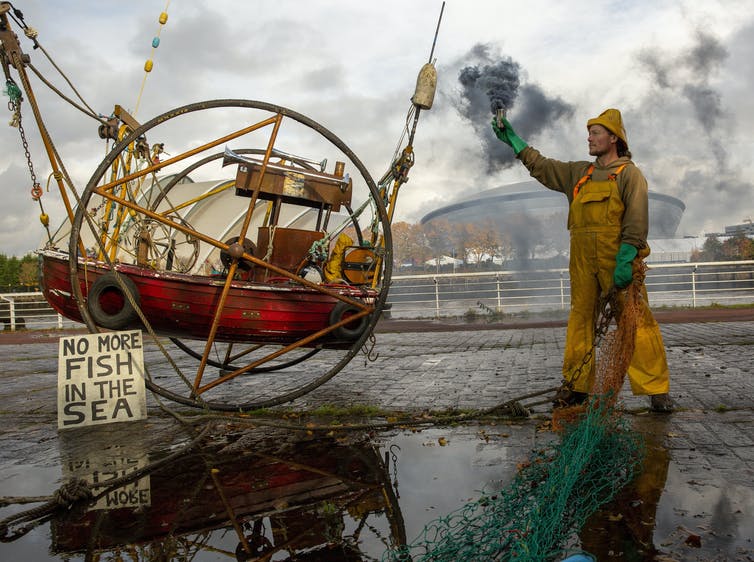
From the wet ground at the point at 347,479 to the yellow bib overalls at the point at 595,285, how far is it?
1.11 feet

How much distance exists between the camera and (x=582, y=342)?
4691 millimetres

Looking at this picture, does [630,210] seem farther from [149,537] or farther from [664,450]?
[149,537]

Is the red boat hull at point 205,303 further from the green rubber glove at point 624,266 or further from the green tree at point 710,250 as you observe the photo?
the green tree at point 710,250

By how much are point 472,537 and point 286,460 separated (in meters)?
1.78

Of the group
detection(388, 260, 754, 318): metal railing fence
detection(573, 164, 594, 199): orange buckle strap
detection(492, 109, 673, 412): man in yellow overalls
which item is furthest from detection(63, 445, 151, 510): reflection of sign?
detection(388, 260, 754, 318): metal railing fence

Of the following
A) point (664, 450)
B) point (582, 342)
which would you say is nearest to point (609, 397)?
point (664, 450)

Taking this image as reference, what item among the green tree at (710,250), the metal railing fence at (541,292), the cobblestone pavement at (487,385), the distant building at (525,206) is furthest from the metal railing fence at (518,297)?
the distant building at (525,206)

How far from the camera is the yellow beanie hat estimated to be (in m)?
4.70

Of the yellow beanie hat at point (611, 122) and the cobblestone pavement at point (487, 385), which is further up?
the yellow beanie hat at point (611, 122)

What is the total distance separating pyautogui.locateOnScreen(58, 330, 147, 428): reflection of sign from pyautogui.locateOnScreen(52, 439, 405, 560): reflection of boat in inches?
51.3

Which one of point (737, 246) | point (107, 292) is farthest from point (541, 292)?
point (737, 246)

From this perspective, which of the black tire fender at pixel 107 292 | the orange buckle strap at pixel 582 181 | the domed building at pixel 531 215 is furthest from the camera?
the domed building at pixel 531 215

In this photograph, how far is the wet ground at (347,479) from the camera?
249cm

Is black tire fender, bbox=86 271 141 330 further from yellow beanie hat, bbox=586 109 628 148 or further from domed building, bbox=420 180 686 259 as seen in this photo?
domed building, bbox=420 180 686 259
